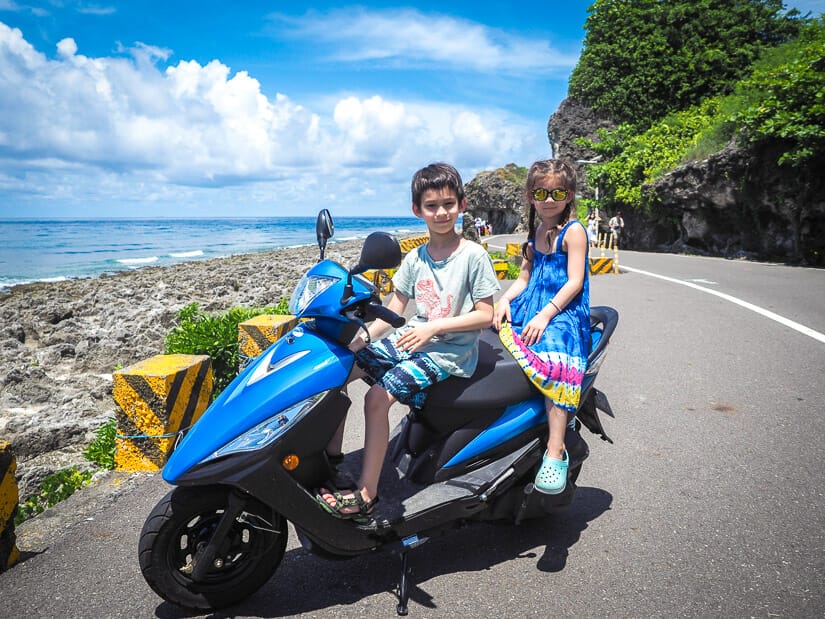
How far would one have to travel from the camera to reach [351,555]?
2.53m

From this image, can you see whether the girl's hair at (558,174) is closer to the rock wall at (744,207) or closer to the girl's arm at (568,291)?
the girl's arm at (568,291)

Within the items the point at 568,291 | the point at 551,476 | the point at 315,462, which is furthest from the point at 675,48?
the point at 315,462

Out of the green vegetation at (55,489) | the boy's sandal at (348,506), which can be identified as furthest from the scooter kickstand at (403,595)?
the green vegetation at (55,489)

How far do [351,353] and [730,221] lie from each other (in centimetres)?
2107

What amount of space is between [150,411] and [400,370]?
225cm

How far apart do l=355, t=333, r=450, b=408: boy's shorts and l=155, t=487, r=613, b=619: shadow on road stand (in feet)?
2.80

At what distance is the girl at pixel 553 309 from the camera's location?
111 inches

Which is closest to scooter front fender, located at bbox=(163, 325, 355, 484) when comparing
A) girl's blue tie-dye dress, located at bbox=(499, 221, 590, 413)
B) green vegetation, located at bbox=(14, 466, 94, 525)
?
girl's blue tie-dye dress, located at bbox=(499, 221, 590, 413)

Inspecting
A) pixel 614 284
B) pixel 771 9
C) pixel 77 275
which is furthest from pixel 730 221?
pixel 77 275

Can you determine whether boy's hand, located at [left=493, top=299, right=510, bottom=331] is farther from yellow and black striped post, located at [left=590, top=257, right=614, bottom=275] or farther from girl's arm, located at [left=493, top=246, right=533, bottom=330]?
yellow and black striped post, located at [left=590, top=257, right=614, bottom=275]

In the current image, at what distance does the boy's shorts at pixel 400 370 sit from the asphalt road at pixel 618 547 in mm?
932

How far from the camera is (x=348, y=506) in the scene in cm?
254

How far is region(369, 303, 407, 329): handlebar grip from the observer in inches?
93.5

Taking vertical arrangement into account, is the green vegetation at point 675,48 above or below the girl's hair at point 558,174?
above
